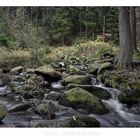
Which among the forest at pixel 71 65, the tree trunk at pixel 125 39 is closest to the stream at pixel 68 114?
the forest at pixel 71 65

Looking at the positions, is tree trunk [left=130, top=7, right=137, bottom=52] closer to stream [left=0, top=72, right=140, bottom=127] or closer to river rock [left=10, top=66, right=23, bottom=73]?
stream [left=0, top=72, right=140, bottom=127]

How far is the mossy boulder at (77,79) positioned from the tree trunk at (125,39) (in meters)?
0.28

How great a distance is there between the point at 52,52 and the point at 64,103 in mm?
398

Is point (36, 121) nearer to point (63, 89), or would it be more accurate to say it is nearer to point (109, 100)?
point (63, 89)

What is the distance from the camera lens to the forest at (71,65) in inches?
147

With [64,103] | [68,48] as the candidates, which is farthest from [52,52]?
[64,103]

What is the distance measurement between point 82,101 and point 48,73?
0.35m

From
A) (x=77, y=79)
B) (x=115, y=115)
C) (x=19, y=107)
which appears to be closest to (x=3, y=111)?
(x=19, y=107)

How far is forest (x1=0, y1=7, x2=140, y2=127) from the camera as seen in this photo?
3.73 m

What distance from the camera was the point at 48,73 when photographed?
12.9ft

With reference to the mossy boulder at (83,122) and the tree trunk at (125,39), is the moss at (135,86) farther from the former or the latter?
the mossy boulder at (83,122)

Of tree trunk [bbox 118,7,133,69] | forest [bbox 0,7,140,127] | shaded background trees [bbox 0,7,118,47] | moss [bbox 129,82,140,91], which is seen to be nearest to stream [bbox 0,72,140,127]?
forest [bbox 0,7,140,127]

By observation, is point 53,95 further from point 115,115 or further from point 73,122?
point 115,115

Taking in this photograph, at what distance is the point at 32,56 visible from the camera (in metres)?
3.79
